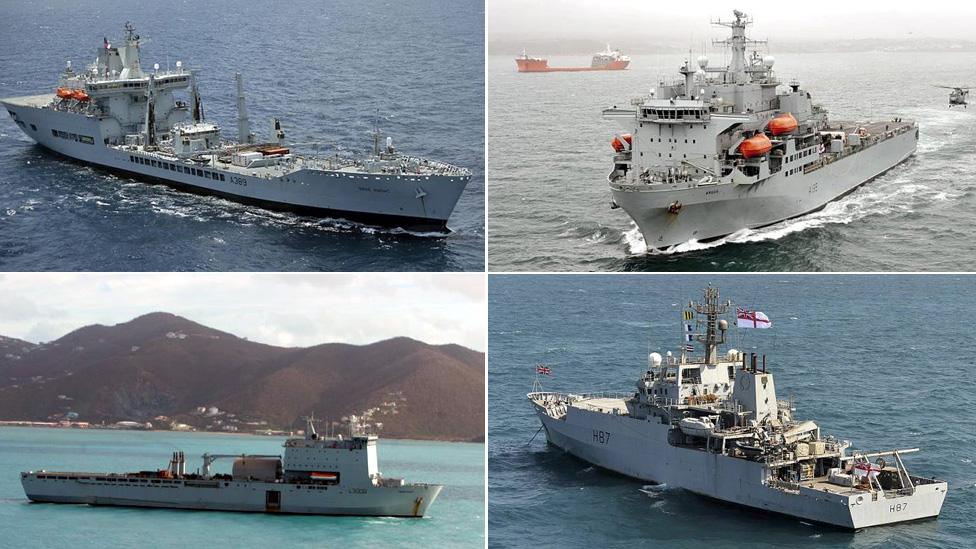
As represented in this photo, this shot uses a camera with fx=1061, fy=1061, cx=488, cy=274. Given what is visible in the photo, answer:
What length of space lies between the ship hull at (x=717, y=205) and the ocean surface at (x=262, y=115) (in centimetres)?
643

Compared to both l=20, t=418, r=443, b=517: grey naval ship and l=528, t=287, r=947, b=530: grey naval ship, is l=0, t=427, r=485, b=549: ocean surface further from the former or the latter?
l=528, t=287, r=947, b=530: grey naval ship

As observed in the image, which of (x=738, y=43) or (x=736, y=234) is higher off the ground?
(x=738, y=43)

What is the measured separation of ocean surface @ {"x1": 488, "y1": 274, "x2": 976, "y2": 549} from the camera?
2925 centimetres

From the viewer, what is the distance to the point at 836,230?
1624 inches

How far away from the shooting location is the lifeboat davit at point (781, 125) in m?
40.4

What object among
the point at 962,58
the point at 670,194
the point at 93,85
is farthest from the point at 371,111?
the point at 962,58

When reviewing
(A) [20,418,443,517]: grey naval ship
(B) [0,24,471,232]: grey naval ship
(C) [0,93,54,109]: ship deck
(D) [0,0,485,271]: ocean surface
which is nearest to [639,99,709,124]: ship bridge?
(B) [0,24,471,232]: grey naval ship

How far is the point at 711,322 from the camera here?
35156mm

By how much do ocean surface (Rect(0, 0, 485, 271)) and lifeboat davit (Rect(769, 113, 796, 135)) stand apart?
1194 cm

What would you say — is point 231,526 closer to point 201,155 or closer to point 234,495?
point 234,495

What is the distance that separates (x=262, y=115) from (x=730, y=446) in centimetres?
3416

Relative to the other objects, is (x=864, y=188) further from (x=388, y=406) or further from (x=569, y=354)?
(x=388, y=406)

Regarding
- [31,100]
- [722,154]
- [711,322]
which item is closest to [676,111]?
[722,154]

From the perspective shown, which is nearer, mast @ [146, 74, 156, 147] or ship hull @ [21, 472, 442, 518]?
ship hull @ [21, 472, 442, 518]
